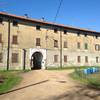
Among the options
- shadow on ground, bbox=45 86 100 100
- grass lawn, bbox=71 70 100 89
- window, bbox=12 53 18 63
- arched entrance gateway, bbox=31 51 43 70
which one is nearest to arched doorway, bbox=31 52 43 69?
arched entrance gateway, bbox=31 51 43 70

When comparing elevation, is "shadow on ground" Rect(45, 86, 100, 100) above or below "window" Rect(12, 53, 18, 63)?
below

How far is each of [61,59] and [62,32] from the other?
5059mm

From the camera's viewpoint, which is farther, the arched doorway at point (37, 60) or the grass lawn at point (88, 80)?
the arched doorway at point (37, 60)

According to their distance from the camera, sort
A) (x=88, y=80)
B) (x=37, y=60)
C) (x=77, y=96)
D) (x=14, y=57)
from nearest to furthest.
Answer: (x=77, y=96) < (x=88, y=80) < (x=14, y=57) < (x=37, y=60)

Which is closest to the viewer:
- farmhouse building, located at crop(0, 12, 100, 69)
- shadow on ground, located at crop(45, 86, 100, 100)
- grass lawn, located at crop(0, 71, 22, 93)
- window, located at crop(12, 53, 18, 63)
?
shadow on ground, located at crop(45, 86, 100, 100)

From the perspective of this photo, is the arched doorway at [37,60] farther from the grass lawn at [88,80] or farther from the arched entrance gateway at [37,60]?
the grass lawn at [88,80]

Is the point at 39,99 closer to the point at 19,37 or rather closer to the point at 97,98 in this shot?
the point at 97,98

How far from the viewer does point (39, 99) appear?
12.0 meters

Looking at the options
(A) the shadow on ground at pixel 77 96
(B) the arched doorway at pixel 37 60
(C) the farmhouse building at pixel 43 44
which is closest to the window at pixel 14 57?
(C) the farmhouse building at pixel 43 44

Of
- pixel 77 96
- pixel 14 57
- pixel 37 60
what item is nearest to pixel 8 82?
pixel 77 96

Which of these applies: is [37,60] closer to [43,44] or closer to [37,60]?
[37,60]

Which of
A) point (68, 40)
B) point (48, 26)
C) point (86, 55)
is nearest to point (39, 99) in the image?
point (48, 26)

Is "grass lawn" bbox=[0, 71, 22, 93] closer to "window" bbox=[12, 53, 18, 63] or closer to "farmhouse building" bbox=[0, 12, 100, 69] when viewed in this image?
"farmhouse building" bbox=[0, 12, 100, 69]

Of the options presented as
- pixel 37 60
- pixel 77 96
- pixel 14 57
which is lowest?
pixel 77 96
